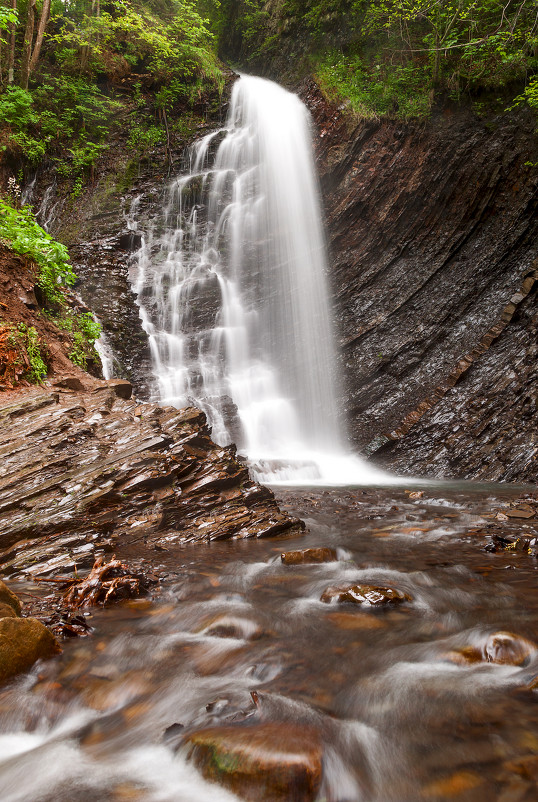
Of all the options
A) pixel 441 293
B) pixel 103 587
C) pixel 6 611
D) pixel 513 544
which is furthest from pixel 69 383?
pixel 441 293

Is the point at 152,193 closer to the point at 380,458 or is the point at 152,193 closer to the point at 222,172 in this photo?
the point at 222,172

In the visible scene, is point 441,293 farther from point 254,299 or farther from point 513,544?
point 513,544

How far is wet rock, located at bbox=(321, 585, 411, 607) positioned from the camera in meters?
3.70

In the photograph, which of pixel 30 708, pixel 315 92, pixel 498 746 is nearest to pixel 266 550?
pixel 30 708

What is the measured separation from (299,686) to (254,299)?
13584 millimetres

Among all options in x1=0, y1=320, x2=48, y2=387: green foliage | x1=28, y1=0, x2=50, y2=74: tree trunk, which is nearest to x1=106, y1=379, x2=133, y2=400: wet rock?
x1=0, y1=320, x2=48, y2=387: green foliage

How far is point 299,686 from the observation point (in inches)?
105

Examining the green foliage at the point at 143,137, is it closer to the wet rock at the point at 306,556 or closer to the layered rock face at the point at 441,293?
the layered rock face at the point at 441,293

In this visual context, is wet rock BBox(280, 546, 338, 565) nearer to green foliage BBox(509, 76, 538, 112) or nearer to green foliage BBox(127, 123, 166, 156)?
green foliage BBox(509, 76, 538, 112)

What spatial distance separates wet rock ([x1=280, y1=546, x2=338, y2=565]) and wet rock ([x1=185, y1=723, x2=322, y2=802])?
2.54m

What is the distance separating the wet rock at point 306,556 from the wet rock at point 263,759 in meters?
2.54

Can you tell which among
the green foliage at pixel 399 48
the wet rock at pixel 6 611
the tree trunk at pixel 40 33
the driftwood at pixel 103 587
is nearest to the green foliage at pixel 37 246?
the driftwood at pixel 103 587

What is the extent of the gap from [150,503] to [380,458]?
7.45 meters

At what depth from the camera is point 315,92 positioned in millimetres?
17625
